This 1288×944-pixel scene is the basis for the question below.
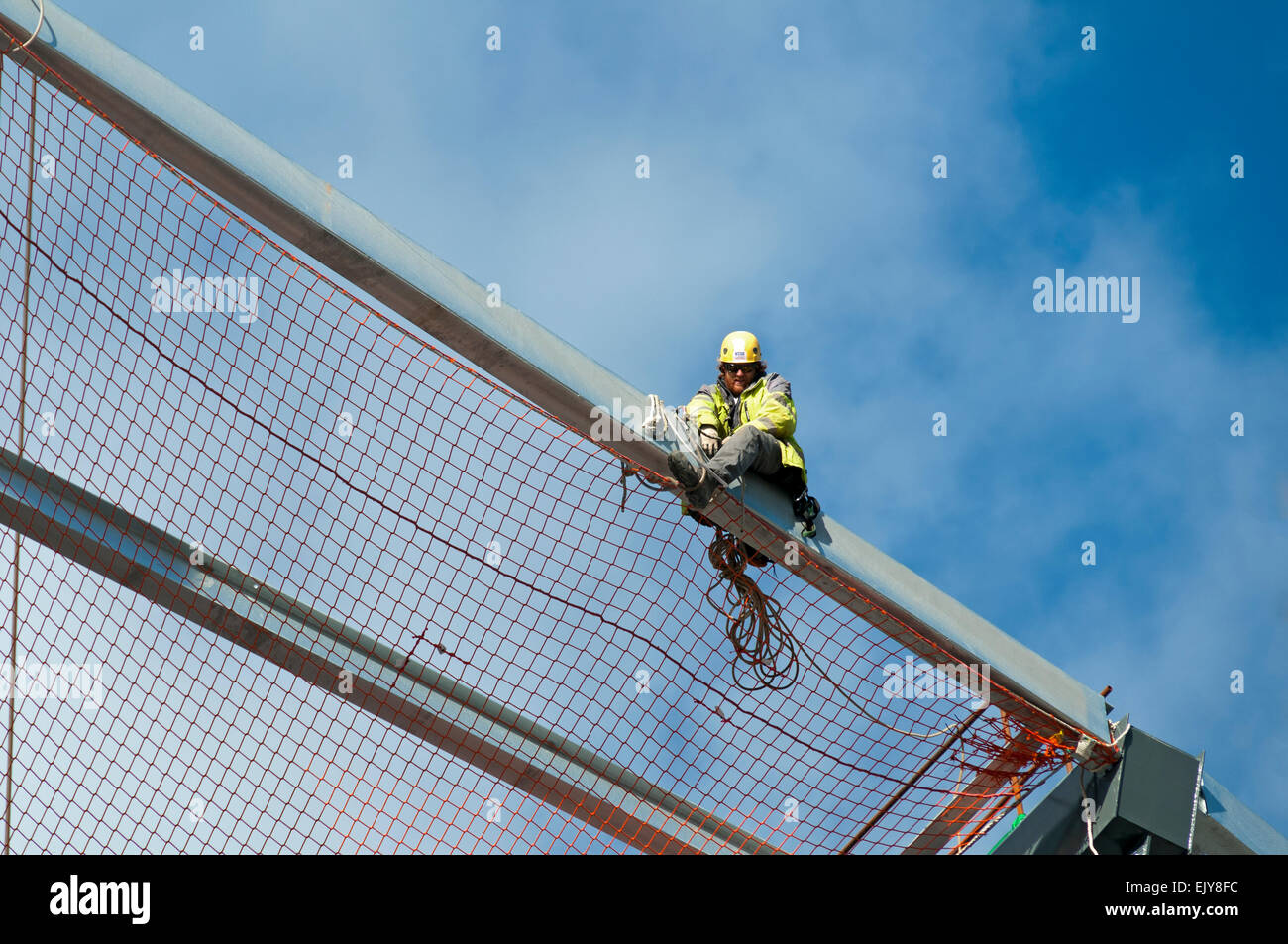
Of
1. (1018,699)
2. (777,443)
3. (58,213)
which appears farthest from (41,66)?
(1018,699)

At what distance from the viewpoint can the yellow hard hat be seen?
289 inches

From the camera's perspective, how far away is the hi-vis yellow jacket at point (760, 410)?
6202 mm

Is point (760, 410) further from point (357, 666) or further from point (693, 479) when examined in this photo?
point (357, 666)

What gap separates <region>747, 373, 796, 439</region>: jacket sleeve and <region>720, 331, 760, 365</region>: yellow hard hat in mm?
545

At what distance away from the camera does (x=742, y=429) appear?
5.93m

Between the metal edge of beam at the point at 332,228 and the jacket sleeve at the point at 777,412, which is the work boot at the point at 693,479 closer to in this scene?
the metal edge of beam at the point at 332,228

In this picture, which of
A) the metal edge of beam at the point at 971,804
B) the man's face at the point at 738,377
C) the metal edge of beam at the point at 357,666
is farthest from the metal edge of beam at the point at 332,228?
the metal edge of beam at the point at 971,804

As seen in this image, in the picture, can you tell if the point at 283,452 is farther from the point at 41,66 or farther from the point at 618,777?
the point at 618,777

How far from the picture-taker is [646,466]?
5.65m

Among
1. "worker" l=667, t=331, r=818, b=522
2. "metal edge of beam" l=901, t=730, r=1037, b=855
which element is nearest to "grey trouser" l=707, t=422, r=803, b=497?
"worker" l=667, t=331, r=818, b=522

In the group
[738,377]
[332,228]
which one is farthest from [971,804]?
[332,228]

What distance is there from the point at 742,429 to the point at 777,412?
0.56 metres
